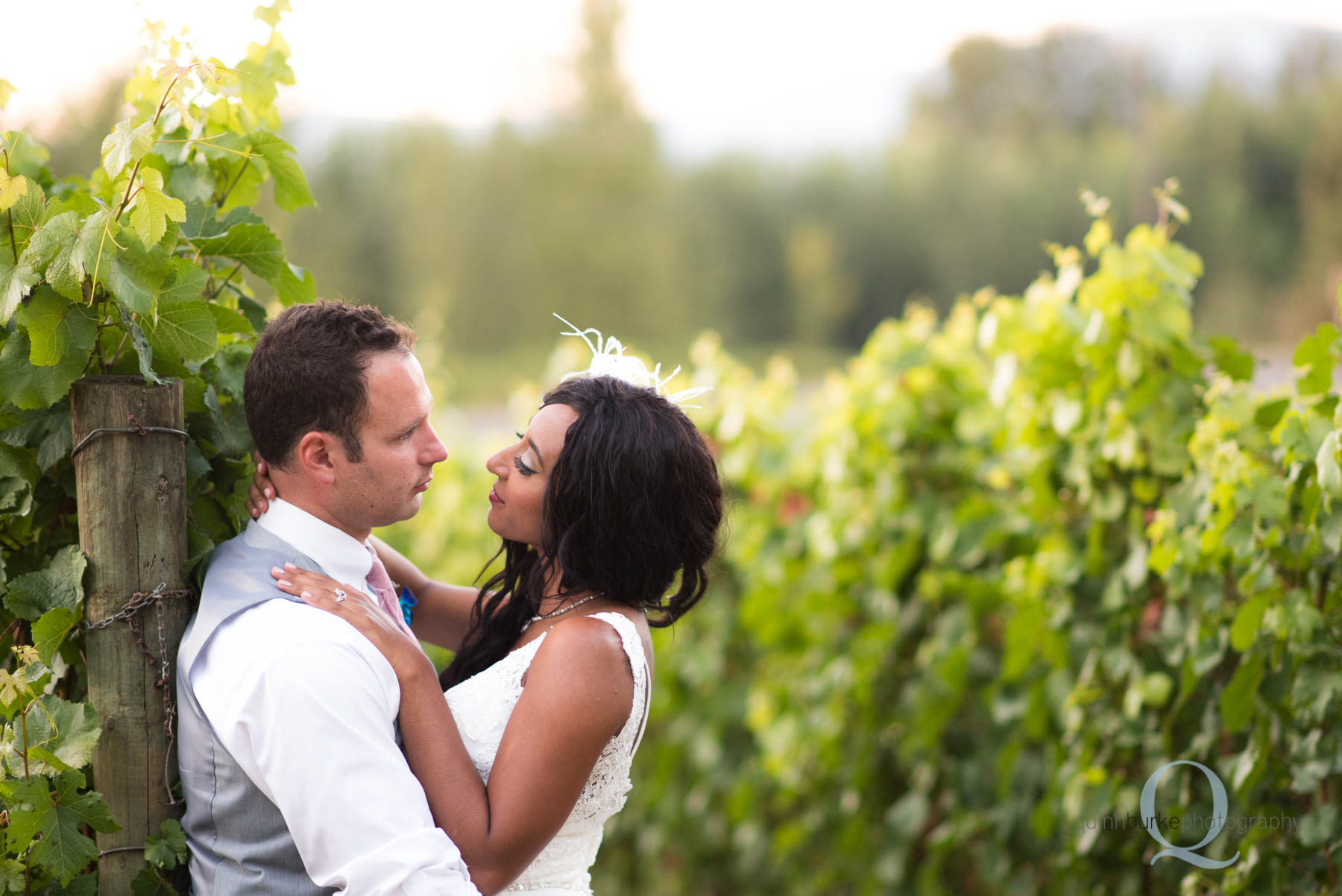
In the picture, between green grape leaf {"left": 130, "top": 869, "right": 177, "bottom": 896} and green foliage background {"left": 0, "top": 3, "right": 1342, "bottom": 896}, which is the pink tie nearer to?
green foliage background {"left": 0, "top": 3, "right": 1342, "bottom": 896}

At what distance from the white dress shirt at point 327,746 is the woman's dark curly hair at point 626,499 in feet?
1.68

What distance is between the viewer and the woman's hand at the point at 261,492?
2256mm

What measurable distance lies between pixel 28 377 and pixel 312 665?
0.73m

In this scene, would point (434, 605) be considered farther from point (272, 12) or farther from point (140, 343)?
point (272, 12)

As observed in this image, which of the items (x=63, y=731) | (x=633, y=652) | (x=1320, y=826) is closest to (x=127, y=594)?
(x=63, y=731)

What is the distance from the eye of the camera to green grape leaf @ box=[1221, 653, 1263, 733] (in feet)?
9.11

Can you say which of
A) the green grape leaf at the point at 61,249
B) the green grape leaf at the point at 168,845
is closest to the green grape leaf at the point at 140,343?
the green grape leaf at the point at 61,249

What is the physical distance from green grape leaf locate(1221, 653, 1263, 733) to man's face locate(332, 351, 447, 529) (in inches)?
80.9

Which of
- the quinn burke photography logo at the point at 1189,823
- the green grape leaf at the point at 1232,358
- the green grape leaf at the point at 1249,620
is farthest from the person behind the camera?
the green grape leaf at the point at 1232,358

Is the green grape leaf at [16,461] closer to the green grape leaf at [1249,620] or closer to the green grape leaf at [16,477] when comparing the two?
the green grape leaf at [16,477]

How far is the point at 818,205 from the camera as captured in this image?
139 feet

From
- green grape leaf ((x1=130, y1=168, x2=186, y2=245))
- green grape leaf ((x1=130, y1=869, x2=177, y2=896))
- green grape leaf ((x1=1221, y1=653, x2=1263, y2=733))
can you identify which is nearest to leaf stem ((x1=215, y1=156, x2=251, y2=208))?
green grape leaf ((x1=130, y1=168, x2=186, y2=245))

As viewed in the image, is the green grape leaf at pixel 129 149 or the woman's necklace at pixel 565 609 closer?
the green grape leaf at pixel 129 149

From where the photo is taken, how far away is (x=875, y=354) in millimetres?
4340
